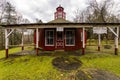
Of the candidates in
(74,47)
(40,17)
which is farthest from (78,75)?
(40,17)

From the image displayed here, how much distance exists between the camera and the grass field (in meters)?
9.98

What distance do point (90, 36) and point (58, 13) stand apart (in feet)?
48.4

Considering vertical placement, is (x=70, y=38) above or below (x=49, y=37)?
below

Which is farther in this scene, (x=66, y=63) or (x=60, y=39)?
(x=60, y=39)

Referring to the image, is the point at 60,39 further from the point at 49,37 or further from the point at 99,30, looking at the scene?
the point at 99,30

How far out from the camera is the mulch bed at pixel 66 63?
11.2m

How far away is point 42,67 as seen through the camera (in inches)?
451

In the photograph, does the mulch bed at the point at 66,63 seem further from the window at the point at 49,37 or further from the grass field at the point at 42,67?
the window at the point at 49,37

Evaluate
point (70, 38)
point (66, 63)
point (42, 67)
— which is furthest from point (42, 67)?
point (70, 38)

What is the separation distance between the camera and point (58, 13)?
2173 centimetres

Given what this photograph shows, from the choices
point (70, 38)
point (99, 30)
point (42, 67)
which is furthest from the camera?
point (70, 38)

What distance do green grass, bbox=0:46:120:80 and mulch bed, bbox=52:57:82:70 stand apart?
1.22 feet

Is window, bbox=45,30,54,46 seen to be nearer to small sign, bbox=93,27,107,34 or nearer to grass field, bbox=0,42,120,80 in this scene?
grass field, bbox=0,42,120,80

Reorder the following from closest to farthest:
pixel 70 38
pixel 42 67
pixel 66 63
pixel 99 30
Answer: pixel 42 67
pixel 66 63
pixel 99 30
pixel 70 38
